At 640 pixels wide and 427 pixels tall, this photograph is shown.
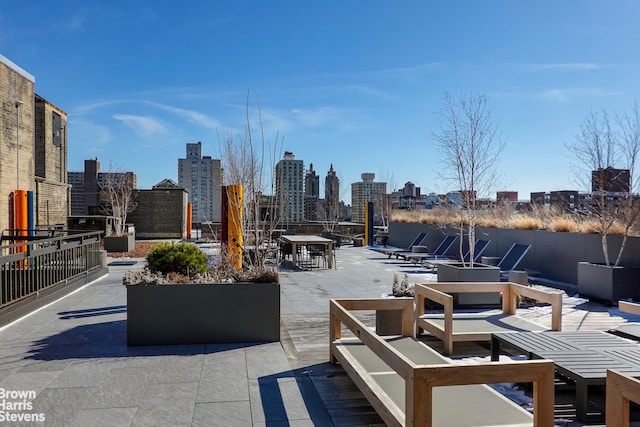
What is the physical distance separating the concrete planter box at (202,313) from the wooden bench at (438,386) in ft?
4.57

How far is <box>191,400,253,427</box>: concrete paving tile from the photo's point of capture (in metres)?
3.18

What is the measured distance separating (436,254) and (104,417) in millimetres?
13858

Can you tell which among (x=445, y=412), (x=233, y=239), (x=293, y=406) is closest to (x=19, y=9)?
(x=233, y=239)

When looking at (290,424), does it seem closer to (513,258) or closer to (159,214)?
(513,258)

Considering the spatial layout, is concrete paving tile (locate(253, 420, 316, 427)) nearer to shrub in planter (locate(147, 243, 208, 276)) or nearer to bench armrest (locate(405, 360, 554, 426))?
bench armrest (locate(405, 360, 554, 426))

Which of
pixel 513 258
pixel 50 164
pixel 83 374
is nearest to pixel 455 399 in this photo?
pixel 83 374

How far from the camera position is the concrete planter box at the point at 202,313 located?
5148 millimetres

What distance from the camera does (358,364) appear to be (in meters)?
3.83

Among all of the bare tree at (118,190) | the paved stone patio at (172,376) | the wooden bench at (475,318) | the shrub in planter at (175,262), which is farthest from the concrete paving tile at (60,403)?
the bare tree at (118,190)

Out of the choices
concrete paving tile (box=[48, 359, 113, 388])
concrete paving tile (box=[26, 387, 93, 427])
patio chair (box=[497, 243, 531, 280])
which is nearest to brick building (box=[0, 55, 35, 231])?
concrete paving tile (box=[48, 359, 113, 388])

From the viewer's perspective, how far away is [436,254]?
15828 mm

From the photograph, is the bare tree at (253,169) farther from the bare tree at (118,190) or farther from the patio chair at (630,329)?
the bare tree at (118,190)

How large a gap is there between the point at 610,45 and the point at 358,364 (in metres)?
10.5

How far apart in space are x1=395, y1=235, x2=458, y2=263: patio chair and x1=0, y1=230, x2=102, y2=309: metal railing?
361 inches
